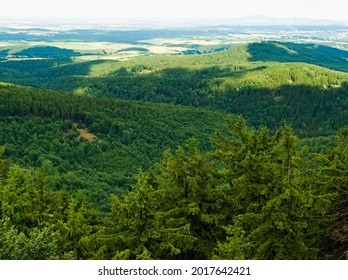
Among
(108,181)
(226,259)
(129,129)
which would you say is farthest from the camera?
(129,129)

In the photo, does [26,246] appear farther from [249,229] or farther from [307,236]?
[307,236]

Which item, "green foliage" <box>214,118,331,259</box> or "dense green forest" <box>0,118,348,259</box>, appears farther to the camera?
"green foliage" <box>214,118,331,259</box>

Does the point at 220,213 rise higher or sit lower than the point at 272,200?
lower

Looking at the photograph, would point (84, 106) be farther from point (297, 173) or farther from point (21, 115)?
point (297, 173)

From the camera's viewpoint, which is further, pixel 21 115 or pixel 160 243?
pixel 21 115

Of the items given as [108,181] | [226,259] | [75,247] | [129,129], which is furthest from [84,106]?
[226,259]

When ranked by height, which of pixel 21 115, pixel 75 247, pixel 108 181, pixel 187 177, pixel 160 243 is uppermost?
pixel 187 177

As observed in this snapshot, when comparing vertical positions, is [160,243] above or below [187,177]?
below

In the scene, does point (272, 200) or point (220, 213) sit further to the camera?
point (220, 213)

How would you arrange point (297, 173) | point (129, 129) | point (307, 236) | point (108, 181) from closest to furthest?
1. point (297, 173)
2. point (307, 236)
3. point (108, 181)
4. point (129, 129)

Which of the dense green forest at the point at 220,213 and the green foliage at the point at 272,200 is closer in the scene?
the dense green forest at the point at 220,213
